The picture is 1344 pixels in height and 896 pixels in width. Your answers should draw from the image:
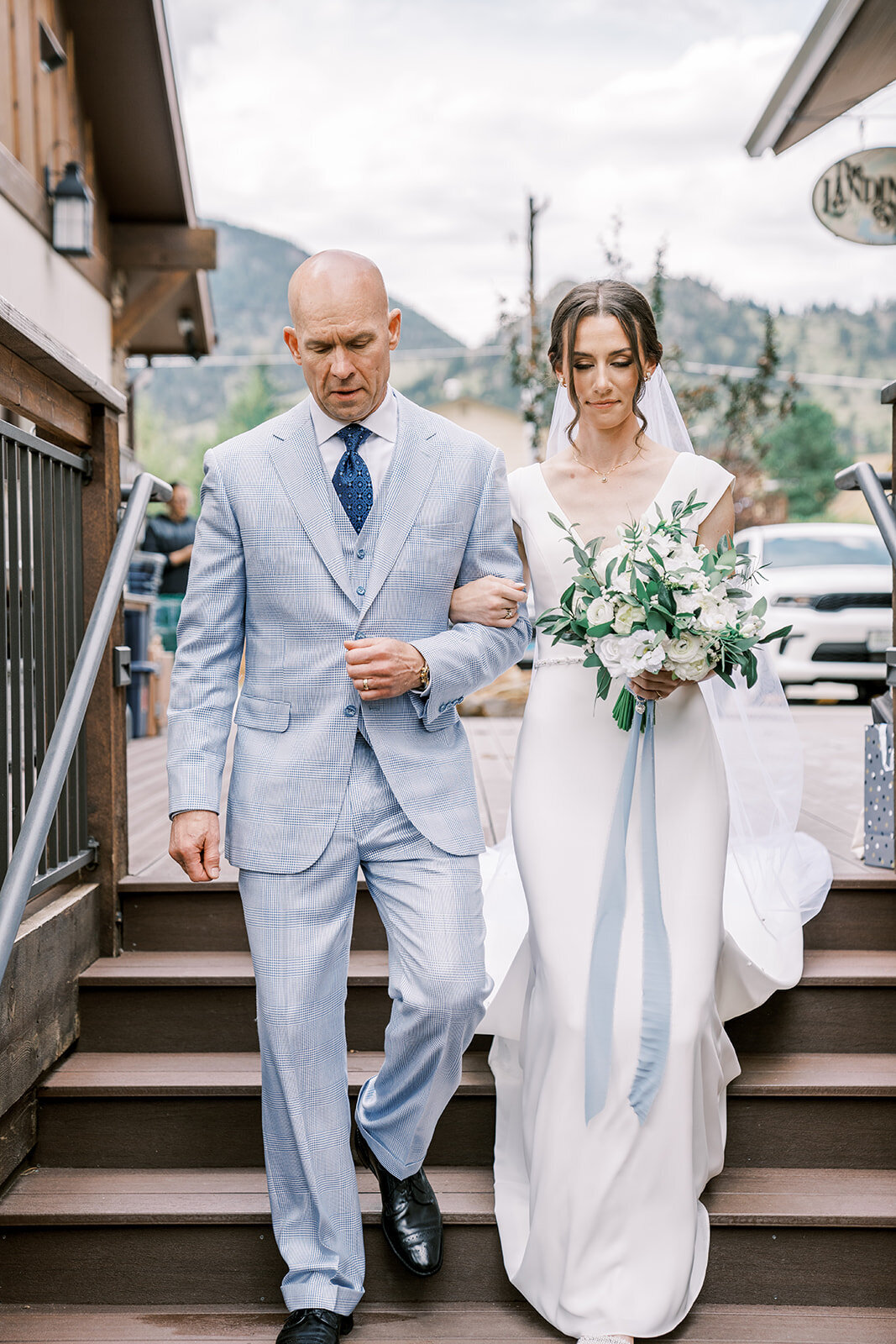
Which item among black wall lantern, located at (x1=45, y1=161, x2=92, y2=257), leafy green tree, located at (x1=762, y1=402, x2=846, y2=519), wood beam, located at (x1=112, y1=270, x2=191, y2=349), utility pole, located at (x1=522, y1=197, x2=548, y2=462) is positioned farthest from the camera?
leafy green tree, located at (x1=762, y1=402, x2=846, y2=519)

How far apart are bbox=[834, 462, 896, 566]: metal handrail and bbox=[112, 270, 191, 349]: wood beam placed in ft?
28.1

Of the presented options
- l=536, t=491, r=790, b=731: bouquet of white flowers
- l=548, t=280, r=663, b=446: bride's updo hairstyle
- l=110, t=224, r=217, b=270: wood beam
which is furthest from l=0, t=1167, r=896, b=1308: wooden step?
l=110, t=224, r=217, b=270: wood beam

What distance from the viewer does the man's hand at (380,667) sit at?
2.33 metres

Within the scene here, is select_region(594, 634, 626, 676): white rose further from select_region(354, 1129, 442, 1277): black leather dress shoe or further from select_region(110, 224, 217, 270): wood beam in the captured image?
select_region(110, 224, 217, 270): wood beam

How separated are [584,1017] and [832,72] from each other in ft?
23.6

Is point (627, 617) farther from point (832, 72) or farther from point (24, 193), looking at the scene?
point (832, 72)

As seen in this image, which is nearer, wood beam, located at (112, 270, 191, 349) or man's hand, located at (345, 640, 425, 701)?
man's hand, located at (345, 640, 425, 701)

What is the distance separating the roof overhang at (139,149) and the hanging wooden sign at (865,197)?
4700mm

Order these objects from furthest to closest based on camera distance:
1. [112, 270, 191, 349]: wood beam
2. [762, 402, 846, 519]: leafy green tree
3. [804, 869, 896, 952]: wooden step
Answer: [762, 402, 846, 519]: leafy green tree → [112, 270, 191, 349]: wood beam → [804, 869, 896, 952]: wooden step

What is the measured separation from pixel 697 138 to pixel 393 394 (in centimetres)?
15098

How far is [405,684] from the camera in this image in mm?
2406

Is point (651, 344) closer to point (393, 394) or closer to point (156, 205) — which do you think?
point (393, 394)

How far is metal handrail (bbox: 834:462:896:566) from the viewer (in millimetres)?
3510

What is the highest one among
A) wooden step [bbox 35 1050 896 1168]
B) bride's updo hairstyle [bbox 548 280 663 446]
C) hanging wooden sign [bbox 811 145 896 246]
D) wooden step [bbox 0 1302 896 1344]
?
hanging wooden sign [bbox 811 145 896 246]
